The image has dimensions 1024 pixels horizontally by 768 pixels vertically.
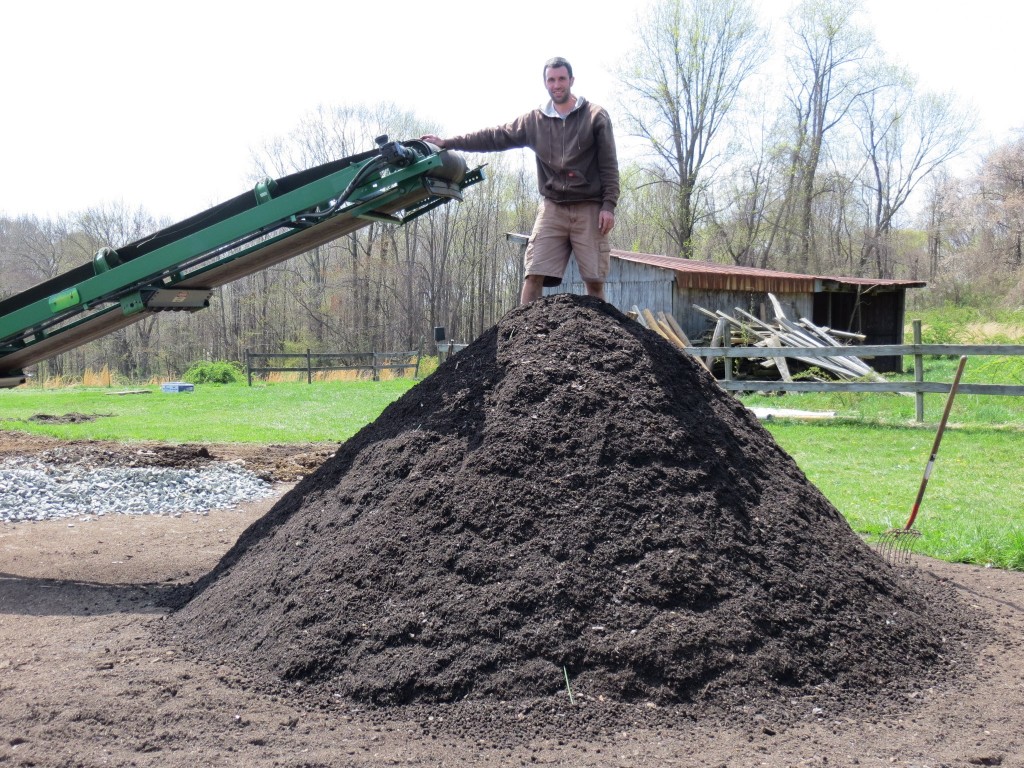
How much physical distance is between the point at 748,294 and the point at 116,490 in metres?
16.4

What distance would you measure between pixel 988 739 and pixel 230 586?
11.3 ft

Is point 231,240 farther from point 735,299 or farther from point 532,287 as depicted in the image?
point 735,299

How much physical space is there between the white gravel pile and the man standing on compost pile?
4.67 metres

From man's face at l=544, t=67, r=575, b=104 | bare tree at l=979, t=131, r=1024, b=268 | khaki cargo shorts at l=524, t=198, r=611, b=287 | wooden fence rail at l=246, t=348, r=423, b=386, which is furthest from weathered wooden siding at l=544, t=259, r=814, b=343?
bare tree at l=979, t=131, r=1024, b=268

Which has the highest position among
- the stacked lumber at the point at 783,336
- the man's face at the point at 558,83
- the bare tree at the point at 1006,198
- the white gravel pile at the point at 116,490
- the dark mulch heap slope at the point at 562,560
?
the bare tree at the point at 1006,198

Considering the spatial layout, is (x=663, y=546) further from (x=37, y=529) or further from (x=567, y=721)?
(x=37, y=529)

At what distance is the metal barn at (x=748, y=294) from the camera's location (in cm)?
1903

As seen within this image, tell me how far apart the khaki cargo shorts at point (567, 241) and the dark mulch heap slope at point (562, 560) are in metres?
0.53

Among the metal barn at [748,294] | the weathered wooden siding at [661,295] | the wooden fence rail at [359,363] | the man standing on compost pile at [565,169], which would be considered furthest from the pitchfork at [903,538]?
the wooden fence rail at [359,363]

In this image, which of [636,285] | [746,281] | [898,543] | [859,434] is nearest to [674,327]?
[636,285]

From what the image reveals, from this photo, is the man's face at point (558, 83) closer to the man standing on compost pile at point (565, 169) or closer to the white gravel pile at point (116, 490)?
the man standing on compost pile at point (565, 169)

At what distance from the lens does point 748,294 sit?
67.6 feet

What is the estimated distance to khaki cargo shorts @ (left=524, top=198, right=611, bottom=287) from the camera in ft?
16.3

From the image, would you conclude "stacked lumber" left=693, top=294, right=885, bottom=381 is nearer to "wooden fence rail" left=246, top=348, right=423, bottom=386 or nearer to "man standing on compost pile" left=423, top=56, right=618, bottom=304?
"wooden fence rail" left=246, top=348, right=423, bottom=386
